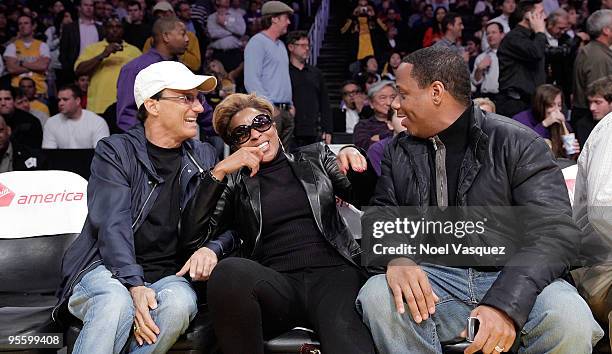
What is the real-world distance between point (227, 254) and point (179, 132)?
601 millimetres

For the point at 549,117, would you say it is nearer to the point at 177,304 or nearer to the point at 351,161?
the point at 351,161

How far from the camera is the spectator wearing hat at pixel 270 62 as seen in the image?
7730 mm

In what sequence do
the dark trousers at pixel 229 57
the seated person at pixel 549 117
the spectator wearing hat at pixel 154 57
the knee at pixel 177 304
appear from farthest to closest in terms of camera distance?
the dark trousers at pixel 229 57 → the seated person at pixel 549 117 → the spectator wearing hat at pixel 154 57 → the knee at pixel 177 304

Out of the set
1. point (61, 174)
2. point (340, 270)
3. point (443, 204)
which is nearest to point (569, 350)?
point (443, 204)

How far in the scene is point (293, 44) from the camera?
8.31 metres

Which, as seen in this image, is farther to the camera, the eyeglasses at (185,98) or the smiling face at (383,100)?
the smiling face at (383,100)

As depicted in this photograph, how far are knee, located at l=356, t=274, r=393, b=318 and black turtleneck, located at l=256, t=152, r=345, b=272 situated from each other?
16.1 inches

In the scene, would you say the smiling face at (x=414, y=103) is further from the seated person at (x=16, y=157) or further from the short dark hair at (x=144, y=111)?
the seated person at (x=16, y=157)

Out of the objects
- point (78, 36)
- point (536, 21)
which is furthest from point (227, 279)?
point (78, 36)

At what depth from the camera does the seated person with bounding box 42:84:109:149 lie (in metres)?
7.74

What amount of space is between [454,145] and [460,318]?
693 mm

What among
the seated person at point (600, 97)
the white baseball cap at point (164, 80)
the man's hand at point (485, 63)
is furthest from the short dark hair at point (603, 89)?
the man's hand at point (485, 63)

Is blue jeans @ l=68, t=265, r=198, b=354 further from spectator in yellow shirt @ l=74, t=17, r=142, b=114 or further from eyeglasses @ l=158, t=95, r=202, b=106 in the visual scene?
spectator in yellow shirt @ l=74, t=17, r=142, b=114

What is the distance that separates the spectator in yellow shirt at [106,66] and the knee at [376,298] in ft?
19.4
